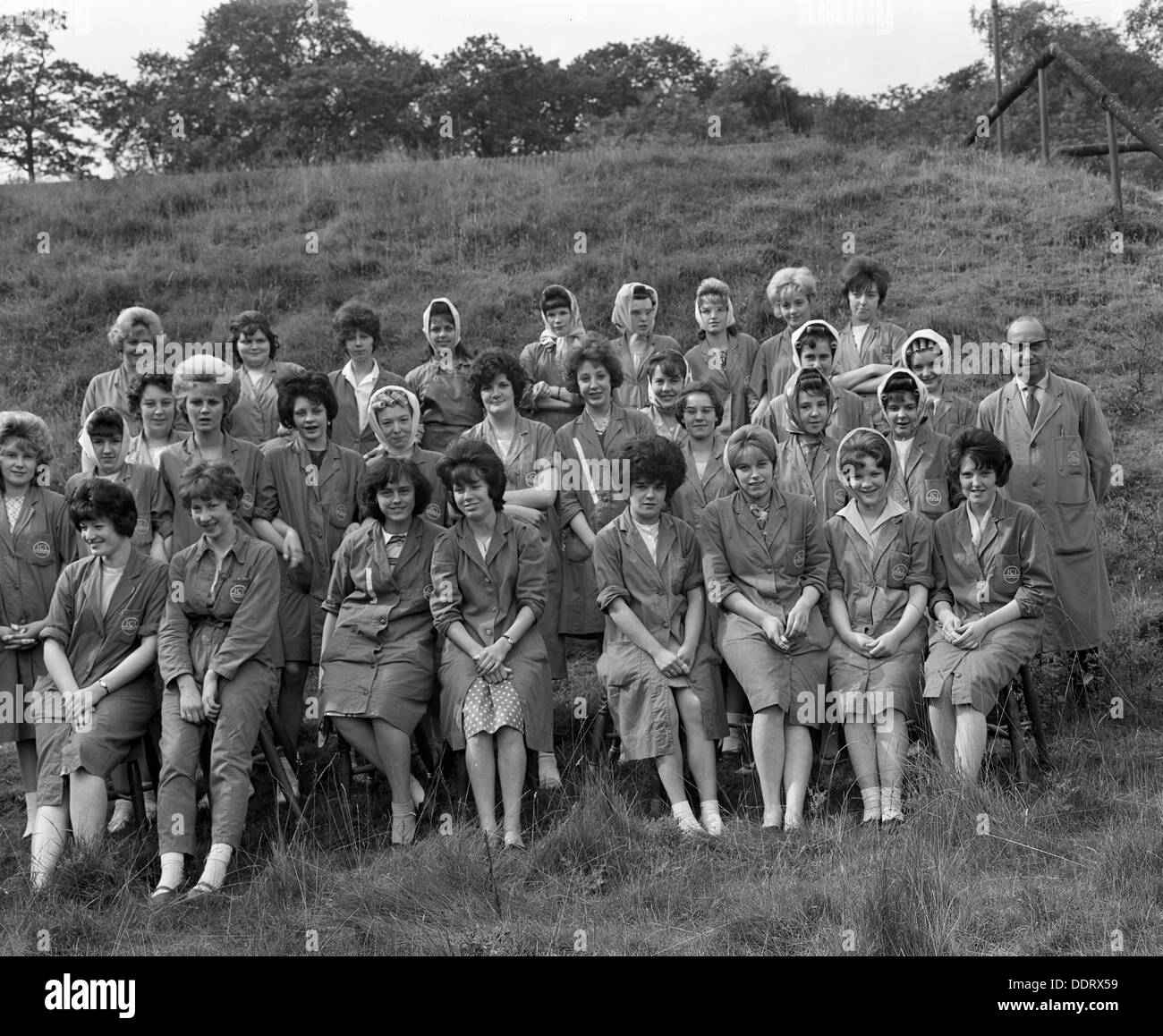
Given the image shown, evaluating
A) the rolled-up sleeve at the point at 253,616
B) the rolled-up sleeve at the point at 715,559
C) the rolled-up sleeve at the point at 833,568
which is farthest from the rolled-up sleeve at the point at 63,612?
the rolled-up sleeve at the point at 833,568

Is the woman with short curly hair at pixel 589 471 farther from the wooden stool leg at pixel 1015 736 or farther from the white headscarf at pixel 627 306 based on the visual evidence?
the wooden stool leg at pixel 1015 736

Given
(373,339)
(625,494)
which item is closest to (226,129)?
(373,339)

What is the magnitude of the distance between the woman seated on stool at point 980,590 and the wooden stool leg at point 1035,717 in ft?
0.30

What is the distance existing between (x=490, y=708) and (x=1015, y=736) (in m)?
2.44

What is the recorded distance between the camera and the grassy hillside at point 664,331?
16.6 ft

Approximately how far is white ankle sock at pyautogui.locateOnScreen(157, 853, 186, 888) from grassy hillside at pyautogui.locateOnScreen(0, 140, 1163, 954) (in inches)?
5.5

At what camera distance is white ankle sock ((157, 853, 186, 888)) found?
5648 millimetres

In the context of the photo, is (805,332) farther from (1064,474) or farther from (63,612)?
(63,612)

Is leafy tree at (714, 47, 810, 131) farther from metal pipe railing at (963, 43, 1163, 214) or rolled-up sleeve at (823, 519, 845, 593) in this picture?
rolled-up sleeve at (823, 519, 845, 593)

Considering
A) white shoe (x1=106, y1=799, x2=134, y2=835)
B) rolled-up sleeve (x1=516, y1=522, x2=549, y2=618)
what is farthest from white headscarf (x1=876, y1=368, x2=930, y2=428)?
white shoe (x1=106, y1=799, x2=134, y2=835)

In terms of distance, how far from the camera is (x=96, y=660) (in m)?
6.29

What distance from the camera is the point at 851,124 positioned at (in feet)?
88.4

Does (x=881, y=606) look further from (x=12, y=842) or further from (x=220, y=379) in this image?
(x=12, y=842)

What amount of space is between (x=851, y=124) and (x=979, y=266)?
15.1 m
